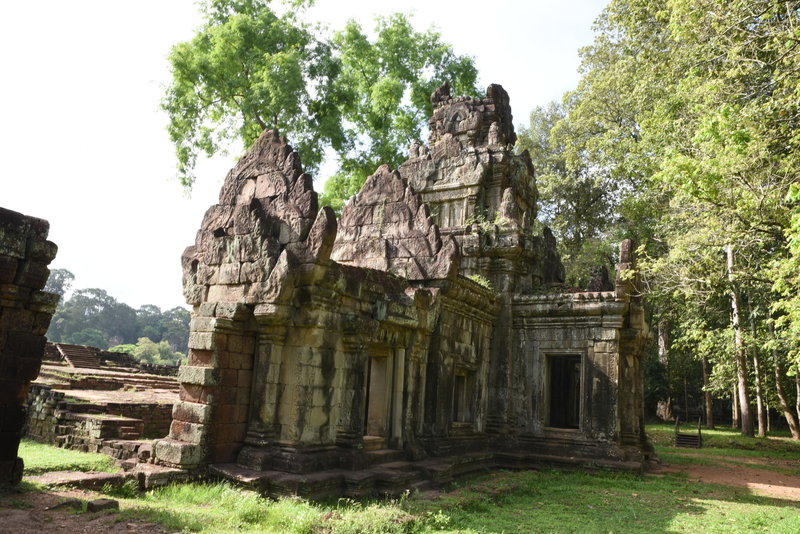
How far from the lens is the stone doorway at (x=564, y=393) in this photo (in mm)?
16391

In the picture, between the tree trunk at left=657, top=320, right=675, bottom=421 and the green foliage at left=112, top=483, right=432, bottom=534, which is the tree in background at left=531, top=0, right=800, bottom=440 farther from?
the tree trunk at left=657, top=320, right=675, bottom=421

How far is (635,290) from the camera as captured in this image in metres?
12.7

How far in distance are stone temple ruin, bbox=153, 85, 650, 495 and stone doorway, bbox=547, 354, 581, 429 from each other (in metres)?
0.12

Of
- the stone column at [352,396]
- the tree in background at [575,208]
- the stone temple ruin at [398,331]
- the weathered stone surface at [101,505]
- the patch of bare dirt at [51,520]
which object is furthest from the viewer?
the tree in background at [575,208]

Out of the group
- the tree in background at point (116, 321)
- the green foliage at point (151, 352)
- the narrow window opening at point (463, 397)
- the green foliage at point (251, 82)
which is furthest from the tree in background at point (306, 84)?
the tree in background at point (116, 321)

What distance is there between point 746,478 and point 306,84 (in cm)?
1818

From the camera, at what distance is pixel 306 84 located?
890 inches

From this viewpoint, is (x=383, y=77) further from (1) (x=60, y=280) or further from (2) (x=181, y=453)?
(1) (x=60, y=280)

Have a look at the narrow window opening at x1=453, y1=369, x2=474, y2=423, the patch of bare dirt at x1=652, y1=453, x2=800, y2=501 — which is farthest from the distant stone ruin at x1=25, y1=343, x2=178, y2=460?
the patch of bare dirt at x1=652, y1=453, x2=800, y2=501

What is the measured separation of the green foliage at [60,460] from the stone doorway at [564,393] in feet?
36.9

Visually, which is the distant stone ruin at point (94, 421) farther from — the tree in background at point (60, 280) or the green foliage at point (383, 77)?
the tree in background at point (60, 280)

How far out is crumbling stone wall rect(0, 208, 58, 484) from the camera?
243 inches

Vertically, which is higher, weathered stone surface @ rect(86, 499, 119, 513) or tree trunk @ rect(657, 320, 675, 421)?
tree trunk @ rect(657, 320, 675, 421)

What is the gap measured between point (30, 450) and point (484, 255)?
29.9ft
